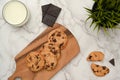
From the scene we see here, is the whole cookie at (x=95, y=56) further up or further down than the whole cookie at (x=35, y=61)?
further up

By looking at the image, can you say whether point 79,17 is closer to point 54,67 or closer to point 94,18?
point 94,18

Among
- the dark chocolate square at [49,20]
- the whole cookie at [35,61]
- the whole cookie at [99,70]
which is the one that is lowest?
the whole cookie at [35,61]

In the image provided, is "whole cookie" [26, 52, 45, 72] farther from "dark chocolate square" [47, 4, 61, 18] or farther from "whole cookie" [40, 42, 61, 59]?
"dark chocolate square" [47, 4, 61, 18]

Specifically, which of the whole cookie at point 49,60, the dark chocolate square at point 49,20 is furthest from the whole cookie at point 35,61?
the dark chocolate square at point 49,20

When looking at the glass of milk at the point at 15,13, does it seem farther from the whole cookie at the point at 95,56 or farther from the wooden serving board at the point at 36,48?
the whole cookie at the point at 95,56

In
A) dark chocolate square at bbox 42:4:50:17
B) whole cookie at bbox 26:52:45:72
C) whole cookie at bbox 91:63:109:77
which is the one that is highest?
dark chocolate square at bbox 42:4:50:17

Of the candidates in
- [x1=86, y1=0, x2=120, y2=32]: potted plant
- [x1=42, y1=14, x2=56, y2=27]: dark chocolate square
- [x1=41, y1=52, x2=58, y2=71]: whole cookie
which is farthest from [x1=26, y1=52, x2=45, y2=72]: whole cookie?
[x1=86, y1=0, x2=120, y2=32]: potted plant
